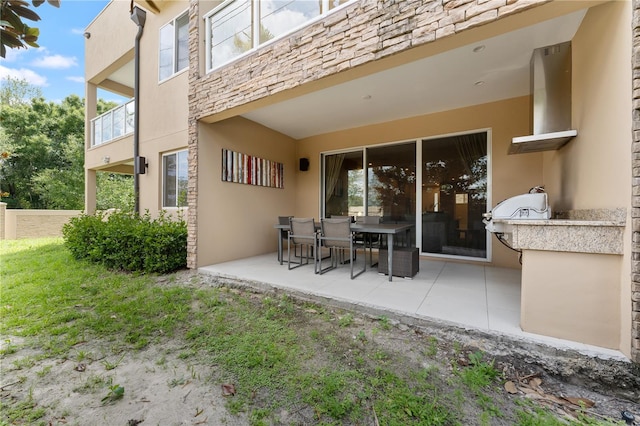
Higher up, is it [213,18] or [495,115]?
[213,18]

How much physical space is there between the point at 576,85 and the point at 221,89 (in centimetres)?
474

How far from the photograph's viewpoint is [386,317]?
2.77m

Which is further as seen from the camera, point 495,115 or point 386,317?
point 495,115

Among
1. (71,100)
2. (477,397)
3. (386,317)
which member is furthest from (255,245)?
(71,100)

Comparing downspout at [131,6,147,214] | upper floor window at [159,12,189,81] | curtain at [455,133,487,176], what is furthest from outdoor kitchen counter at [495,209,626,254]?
downspout at [131,6,147,214]

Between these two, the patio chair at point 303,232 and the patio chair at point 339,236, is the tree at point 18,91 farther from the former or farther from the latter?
the patio chair at point 339,236

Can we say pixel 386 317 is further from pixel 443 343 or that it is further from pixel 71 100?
pixel 71 100

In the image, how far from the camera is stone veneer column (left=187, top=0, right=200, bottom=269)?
15.3ft

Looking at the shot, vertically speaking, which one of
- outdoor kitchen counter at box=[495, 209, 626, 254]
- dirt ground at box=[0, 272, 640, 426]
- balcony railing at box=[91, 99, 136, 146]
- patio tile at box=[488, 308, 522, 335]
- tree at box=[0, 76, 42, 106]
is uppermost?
tree at box=[0, 76, 42, 106]

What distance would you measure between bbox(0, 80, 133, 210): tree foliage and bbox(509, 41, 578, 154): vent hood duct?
16220 millimetres

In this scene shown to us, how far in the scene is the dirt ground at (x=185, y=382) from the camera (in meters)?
1.62

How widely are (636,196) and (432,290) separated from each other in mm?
2079

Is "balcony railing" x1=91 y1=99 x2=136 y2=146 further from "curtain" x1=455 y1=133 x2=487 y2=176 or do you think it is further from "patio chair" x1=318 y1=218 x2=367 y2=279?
"curtain" x1=455 y1=133 x2=487 y2=176

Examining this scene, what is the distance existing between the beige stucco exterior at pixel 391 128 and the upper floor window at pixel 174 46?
0.22 metres
